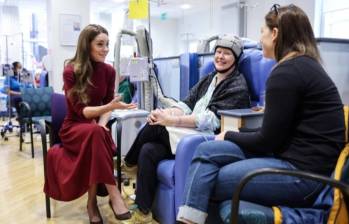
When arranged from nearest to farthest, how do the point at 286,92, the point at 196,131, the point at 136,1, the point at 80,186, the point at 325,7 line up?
the point at 286,92, the point at 196,131, the point at 80,186, the point at 136,1, the point at 325,7

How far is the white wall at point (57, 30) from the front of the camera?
190 inches

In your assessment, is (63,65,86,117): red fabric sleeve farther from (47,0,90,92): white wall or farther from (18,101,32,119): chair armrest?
(47,0,90,92): white wall

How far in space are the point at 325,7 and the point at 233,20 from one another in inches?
98.5

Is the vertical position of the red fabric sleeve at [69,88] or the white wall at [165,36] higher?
the white wall at [165,36]

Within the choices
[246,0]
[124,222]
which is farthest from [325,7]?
[124,222]

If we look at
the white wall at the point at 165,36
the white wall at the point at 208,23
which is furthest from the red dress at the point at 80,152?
the white wall at the point at 165,36

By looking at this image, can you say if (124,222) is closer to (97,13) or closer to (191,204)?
(191,204)

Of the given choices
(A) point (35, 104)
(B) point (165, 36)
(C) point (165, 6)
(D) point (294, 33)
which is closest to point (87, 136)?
(D) point (294, 33)

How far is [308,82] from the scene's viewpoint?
1.26 metres

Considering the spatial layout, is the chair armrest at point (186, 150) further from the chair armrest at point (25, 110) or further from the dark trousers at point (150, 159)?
the chair armrest at point (25, 110)

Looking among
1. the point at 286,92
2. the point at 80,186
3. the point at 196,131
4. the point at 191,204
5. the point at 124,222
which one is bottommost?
the point at 124,222

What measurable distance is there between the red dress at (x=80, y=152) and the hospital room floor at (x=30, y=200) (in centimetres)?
23

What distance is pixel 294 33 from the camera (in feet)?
4.51

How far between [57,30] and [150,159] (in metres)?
3.59
